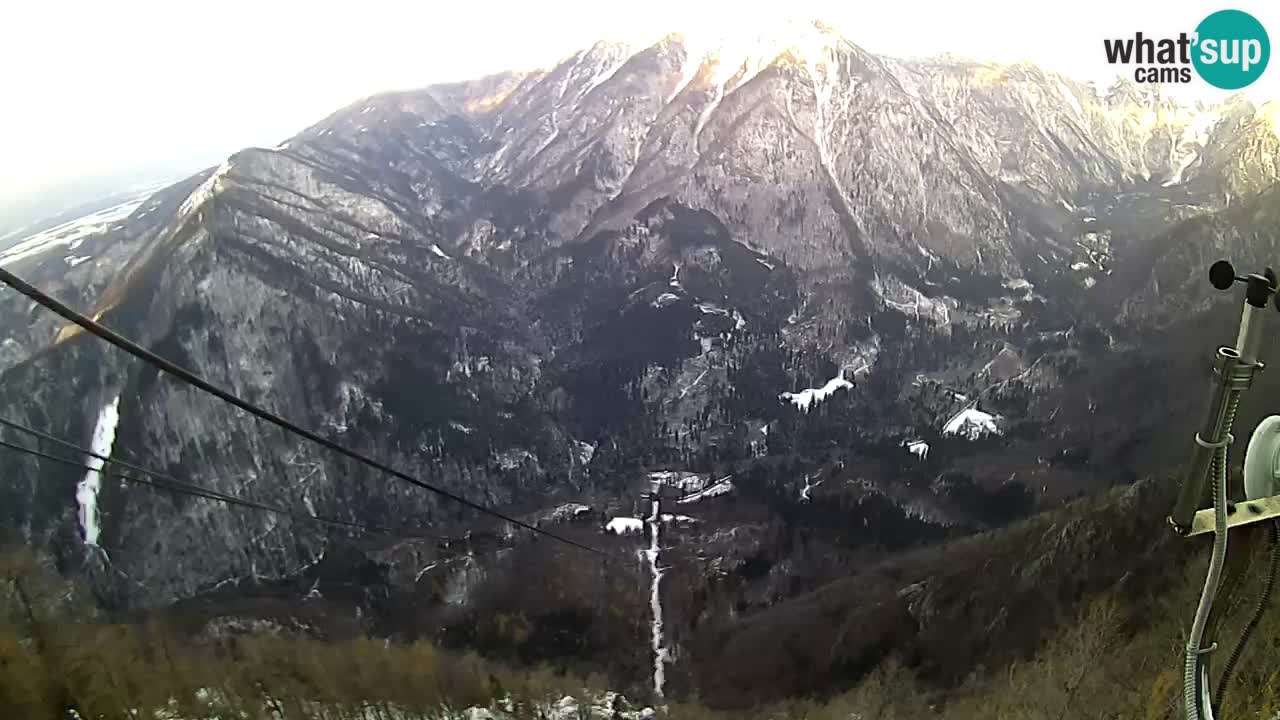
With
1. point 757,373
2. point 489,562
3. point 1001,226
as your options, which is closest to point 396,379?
point 489,562

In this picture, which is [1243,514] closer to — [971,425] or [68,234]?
[971,425]

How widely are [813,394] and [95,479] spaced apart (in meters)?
75.5

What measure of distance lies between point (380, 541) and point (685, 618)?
99.6 feet

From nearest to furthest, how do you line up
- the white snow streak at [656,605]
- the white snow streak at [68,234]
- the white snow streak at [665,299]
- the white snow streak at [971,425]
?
the white snow streak at [656,605] → the white snow streak at [68,234] → the white snow streak at [971,425] → the white snow streak at [665,299]

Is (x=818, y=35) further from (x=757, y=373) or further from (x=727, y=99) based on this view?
(x=757, y=373)

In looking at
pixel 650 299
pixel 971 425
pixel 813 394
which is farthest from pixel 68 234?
pixel 971 425

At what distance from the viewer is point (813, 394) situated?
315ft

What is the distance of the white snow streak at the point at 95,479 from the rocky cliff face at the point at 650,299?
888mm

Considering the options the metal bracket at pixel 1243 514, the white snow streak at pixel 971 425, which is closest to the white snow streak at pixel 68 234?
the metal bracket at pixel 1243 514

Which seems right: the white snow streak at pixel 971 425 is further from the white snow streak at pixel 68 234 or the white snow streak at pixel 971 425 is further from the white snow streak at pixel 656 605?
the white snow streak at pixel 68 234


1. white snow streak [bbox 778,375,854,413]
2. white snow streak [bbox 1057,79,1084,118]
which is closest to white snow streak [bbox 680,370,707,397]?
white snow streak [bbox 778,375,854,413]

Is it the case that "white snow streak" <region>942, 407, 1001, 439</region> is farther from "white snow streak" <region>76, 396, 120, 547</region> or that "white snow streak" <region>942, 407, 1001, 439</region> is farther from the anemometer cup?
the anemometer cup

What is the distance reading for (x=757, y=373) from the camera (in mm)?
101125

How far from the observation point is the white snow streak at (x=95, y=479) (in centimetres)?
5753
